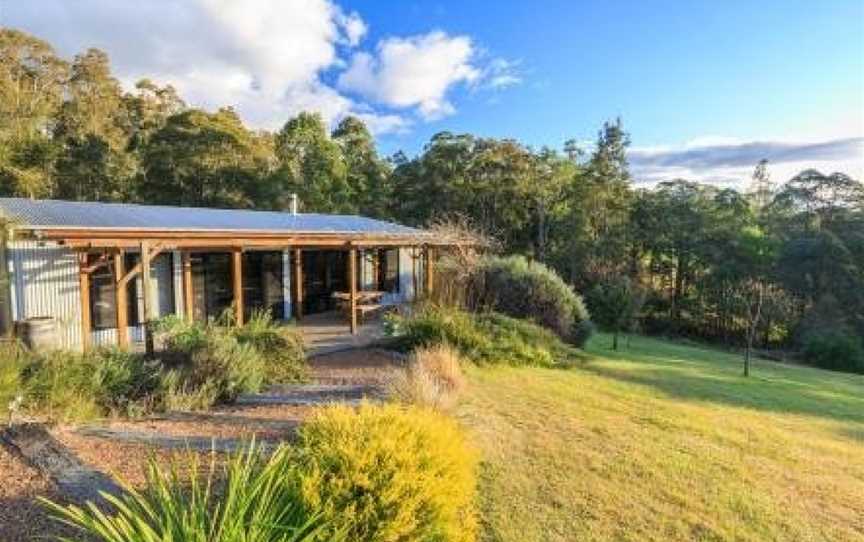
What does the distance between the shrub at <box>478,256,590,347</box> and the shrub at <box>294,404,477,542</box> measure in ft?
33.8

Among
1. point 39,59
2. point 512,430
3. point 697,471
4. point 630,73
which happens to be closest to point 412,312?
point 512,430

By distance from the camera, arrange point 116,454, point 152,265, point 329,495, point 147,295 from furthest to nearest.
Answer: point 152,265 < point 147,295 < point 116,454 < point 329,495

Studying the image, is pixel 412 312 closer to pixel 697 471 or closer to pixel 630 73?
pixel 697 471

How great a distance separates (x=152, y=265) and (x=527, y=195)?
2066 centimetres

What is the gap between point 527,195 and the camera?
97.6ft

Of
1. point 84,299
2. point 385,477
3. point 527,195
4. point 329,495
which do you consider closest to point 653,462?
point 385,477

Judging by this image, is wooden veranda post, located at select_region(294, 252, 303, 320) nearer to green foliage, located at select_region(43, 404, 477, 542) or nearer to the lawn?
the lawn

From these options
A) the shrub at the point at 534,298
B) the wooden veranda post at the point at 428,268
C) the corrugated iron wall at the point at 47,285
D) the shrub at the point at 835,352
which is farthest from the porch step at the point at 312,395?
the shrub at the point at 835,352

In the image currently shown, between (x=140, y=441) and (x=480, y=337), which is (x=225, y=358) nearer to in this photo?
(x=140, y=441)

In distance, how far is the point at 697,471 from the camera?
5.86 meters

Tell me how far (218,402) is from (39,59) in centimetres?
2485

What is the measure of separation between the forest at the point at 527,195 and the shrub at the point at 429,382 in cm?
1716

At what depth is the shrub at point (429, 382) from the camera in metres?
6.13

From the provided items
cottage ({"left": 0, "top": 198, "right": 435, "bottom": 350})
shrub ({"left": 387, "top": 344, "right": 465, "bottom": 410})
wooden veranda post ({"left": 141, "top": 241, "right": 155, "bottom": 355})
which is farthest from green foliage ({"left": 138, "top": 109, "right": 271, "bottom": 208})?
shrub ({"left": 387, "top": 344, "right": 465, "bottom": 410})
